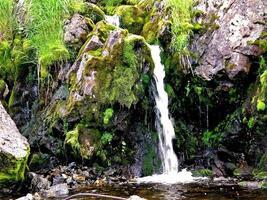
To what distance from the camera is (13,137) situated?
9273mm

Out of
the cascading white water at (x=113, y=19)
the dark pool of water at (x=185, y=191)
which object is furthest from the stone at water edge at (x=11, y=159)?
the cascading white water at (x=113, y=19)

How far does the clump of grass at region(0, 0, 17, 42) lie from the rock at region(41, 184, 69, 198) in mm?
6164

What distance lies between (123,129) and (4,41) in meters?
4.98

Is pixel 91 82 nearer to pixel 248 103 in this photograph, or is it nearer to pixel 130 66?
pixel 130 66

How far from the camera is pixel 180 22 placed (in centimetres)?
1182

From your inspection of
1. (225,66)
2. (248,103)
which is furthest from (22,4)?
(248,103)

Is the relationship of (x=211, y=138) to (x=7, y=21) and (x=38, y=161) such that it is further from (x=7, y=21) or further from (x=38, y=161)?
(x=7, y=21)

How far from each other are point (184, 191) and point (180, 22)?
17.3 feet

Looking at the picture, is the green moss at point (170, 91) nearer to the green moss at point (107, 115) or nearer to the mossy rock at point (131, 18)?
the green moss at point (107, 115)

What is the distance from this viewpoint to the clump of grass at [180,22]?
11.5m

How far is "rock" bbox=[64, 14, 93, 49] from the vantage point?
11930mm

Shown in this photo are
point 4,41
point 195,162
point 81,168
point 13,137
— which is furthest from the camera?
point 4,41

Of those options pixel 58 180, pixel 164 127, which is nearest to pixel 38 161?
pixel 58 180

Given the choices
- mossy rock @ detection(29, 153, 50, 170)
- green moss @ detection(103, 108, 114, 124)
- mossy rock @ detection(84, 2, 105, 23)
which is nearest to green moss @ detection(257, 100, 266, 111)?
green moss @ detection(103, 108, 114, 124)
